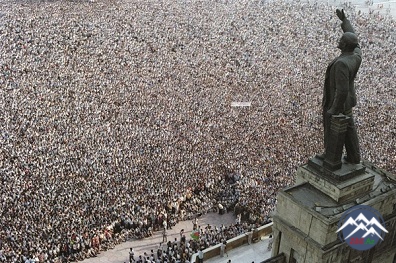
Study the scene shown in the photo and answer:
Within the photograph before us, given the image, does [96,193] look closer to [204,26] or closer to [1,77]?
[1,77]

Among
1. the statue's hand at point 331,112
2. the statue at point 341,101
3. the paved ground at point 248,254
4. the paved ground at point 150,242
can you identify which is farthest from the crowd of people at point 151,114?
the statue's hand at point 331,112

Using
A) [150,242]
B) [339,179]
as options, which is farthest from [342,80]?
[150,242]

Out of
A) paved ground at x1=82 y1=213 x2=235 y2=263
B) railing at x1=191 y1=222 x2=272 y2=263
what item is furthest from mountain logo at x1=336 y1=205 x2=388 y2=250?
paved ground at x1=82 y1=213 x2=235 y2=263

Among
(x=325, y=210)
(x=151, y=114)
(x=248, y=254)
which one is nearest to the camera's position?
(x=325, y=210)

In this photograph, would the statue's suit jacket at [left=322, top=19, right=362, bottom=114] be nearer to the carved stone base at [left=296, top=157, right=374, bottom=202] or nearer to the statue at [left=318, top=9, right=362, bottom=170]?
the statue at [left=318, top=9, right=362, bottom=170]

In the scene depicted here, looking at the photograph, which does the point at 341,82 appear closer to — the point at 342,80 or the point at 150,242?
the point at 342,80

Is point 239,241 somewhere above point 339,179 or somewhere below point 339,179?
below

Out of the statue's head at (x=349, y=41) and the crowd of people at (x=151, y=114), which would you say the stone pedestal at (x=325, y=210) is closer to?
the statue's head at (x=349, y=41)
